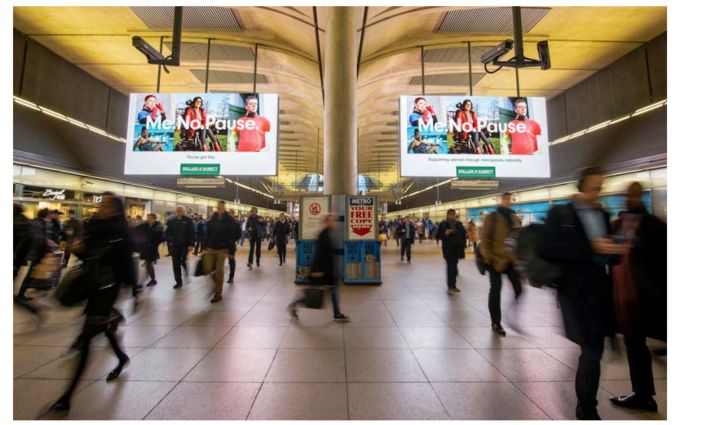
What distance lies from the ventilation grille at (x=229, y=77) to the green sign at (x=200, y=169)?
20.4 ft

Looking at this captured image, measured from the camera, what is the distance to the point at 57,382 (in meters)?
2.62

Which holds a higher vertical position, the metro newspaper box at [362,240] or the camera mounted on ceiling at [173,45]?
the camera mounted on ceiling at [173,45]

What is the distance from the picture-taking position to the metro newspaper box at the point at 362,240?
697cm

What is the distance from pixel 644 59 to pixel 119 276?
12877mm

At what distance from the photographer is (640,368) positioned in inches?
91.2

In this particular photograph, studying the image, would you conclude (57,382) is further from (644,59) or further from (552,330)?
(644,59)

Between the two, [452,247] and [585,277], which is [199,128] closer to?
[452,247]

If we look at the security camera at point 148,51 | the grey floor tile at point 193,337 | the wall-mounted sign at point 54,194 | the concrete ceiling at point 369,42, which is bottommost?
the grey floor tile at point 193,337

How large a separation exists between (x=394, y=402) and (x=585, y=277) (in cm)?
168

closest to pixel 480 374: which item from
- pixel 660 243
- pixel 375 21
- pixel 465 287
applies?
pixel 660 243

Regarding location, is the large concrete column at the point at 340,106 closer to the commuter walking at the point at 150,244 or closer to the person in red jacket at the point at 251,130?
the person in red jacket at the point at 251,130

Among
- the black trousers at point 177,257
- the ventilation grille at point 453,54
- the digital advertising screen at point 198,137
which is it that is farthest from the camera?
the ventilation grille at point 453,54

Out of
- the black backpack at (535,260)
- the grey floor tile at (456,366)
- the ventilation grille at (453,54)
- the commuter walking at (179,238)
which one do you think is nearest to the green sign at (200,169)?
the commuter walking at (179,238)

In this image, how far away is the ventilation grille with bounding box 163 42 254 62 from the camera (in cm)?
966
